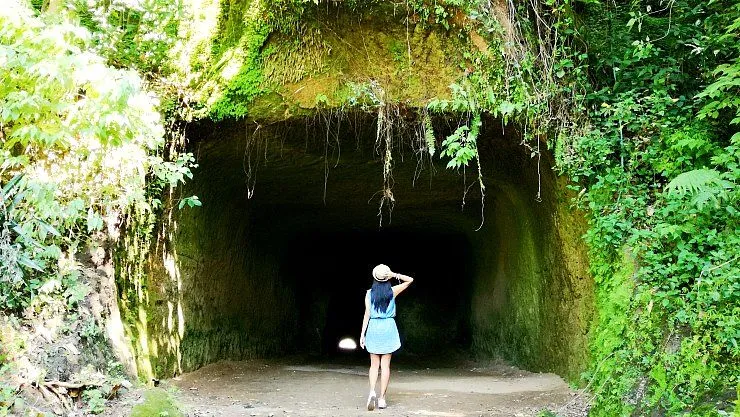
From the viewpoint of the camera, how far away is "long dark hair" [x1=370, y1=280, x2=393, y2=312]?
5727 millimetres

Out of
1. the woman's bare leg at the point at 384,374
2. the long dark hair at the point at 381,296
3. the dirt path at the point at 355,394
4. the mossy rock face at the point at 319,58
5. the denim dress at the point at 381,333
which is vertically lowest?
the dirt path at the point at 355,394

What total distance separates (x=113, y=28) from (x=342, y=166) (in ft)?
11.5

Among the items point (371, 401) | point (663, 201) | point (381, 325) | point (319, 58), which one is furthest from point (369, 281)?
point (663, 201)

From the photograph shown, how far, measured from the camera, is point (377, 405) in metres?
5.66

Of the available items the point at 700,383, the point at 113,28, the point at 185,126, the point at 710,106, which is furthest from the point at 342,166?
the point at 700,383

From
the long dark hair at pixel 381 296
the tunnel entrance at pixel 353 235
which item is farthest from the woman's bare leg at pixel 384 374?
the tunnel entrance at pixel 353 235

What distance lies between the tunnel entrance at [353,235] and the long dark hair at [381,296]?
6.59 ft

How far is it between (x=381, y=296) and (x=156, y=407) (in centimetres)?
228

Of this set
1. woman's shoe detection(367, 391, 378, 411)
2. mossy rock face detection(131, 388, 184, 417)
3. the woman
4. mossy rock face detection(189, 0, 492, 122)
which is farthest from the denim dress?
mossy rock face detection(189, 0, 492, 122)

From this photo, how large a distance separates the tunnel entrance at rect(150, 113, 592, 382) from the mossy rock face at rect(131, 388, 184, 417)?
1731 mm

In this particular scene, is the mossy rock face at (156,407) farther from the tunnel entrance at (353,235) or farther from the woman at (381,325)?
the woman at (381,325)

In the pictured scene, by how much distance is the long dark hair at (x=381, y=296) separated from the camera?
225 inches

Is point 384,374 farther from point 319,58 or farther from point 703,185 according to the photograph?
point 319,58

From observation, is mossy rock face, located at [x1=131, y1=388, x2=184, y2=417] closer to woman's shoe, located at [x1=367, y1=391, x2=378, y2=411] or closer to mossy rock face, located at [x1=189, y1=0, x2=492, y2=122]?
woman's shoe, located at [x1=367, y1=391, x2=378, y2=411]
